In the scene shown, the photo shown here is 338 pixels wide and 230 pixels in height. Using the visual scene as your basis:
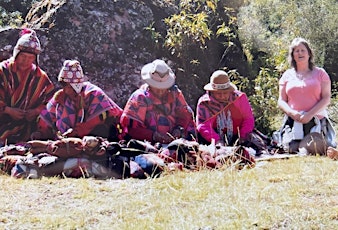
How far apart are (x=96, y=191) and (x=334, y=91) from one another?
720cm

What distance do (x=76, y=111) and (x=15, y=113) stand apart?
60cm

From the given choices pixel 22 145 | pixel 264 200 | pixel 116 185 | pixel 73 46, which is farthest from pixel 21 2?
pixel 264 200

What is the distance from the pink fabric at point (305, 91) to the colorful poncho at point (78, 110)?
1.81 meters

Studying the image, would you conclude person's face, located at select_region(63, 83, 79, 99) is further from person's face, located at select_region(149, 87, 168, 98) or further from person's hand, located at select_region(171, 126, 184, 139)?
person's hand, located at select_region(171, 126, 184, 139)

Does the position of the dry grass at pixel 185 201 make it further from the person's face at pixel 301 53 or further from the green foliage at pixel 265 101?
the green foliage at pixel 265 101

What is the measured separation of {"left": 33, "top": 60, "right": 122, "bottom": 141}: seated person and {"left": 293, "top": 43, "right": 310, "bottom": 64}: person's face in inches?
74.9

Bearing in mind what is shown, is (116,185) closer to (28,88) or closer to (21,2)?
(28,88)

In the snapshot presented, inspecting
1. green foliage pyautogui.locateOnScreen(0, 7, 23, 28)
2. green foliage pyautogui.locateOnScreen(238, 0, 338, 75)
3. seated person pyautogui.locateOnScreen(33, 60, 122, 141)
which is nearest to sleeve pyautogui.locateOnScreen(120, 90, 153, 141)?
seated person pyautogui.locateOnScreen(33, 60, 122, 141)

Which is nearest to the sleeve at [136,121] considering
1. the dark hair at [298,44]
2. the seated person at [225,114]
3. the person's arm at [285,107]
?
the seated person at [225,114]

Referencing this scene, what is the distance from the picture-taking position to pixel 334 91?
9852 mm

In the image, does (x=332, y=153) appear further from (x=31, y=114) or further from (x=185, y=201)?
(x=31, y=114)

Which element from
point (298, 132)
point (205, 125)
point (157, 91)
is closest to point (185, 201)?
point (157, 91)

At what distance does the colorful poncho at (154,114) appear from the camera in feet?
16.1

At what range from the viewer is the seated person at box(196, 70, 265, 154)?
527 centimetres
